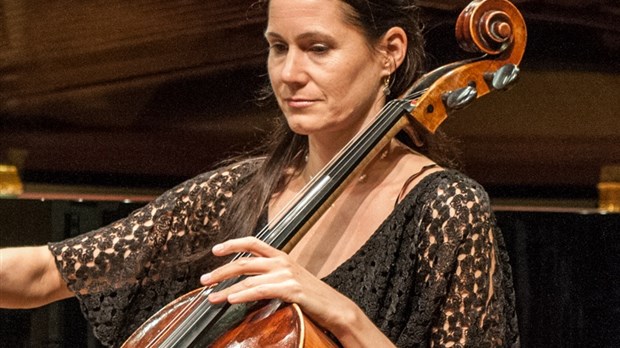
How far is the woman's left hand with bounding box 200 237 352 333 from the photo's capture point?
1401mm

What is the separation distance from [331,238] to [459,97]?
1.03 feet

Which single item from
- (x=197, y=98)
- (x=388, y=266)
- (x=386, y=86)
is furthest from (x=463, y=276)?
(x=197, y=98)

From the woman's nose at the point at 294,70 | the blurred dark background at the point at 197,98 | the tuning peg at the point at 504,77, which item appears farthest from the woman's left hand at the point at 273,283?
the blurred dark background at the point at 197,98

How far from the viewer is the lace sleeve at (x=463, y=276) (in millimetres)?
1560

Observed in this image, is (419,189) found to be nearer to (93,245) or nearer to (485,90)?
(485,90)

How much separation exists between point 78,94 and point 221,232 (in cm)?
88

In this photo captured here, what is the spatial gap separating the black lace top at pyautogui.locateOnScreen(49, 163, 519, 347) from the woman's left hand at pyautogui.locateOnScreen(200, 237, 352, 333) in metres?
0.18

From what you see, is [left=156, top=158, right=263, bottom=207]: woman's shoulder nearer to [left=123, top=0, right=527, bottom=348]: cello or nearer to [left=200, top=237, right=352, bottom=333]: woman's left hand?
[left=123, top=0, right=527, bottom=348]: cello

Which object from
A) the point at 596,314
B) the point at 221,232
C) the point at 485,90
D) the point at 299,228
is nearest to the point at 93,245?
the point at 221,232

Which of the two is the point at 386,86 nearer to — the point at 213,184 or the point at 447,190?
the point at 447,190

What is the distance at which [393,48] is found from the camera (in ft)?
5.63

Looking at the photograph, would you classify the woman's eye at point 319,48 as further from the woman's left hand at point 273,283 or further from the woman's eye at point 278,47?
the woman's left hand at point 273,283

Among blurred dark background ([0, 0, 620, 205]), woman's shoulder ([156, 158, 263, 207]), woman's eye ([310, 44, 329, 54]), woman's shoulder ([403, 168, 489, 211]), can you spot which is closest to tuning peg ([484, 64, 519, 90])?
woman's shoulder ([403, 168, 489, 211])

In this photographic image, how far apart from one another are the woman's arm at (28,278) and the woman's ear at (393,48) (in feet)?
2.07
